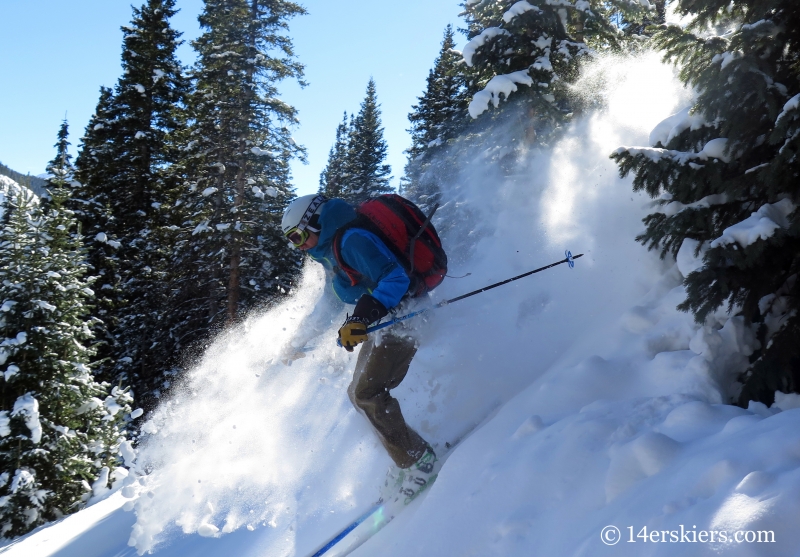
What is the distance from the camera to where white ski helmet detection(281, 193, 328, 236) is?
500cm

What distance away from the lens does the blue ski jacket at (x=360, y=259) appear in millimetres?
4594

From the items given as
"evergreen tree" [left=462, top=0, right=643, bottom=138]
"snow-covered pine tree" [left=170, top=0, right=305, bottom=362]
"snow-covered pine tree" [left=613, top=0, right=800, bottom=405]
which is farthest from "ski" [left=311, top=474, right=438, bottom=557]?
"snow-covered pine tree" [left=170, top=0, right=305, bottom=362]

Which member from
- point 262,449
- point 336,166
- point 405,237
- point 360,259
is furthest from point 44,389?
point 336,166

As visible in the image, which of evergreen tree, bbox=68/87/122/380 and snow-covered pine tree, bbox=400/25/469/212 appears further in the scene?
evergreen tree, bbox=68/87/122/380

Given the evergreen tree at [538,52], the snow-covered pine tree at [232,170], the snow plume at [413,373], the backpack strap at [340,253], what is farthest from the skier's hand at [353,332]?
the snow-covered pine tree at [232,170]

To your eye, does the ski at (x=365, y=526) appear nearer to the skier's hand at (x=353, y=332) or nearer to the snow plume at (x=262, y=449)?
the snow plume at (x=262, y=449)

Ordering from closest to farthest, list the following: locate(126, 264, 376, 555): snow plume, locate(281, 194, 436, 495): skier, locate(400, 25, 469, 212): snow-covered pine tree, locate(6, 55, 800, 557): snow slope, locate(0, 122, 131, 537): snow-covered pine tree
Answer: locate(6, 55, 800, 557): snow slope → locate(281, 194, 436, 495): skier → locate(126, 264, 376, 555): snow plume → locate(0, 122, 131, 537): snow-covered pine tree → locate(400, 25, 469, 212): snow-covered pine tree

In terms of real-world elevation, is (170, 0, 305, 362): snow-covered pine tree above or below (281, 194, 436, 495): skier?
above

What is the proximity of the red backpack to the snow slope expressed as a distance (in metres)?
0.68

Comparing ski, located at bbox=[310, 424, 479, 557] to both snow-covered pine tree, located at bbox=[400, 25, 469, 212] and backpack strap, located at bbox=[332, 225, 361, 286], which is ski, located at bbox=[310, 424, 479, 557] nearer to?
backpack strap, located at bbox=[332, 225, 361, 286]

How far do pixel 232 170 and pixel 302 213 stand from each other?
15.6 metres

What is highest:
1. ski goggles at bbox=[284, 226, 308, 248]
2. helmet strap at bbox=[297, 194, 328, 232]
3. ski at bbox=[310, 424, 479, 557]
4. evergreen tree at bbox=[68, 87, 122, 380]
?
evergreen tree at bbox=[68, 87, 122, 380]

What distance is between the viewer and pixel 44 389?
11250 millimetres

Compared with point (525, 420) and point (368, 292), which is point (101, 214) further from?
point (525, 420)
